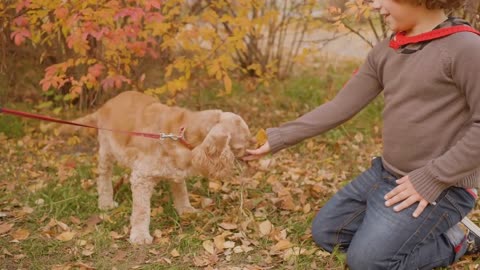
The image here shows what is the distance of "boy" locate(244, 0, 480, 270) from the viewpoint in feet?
9.66

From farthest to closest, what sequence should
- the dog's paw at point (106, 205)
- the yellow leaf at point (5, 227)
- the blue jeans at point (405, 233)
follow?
the dog's paw at point (106, 205) → the yellow leaf at point (5, 227) → the blue jeans at point (405, 233)

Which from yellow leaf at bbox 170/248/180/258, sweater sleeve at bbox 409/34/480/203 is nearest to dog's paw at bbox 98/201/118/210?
yellow leaf at bbox 170/248/180/258

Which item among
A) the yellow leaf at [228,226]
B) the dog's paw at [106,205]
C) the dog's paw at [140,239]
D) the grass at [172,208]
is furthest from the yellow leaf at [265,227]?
the dog's paw at [106,205]

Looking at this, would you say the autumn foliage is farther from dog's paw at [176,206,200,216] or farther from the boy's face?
the boy's face

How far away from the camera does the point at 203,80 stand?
260 inches

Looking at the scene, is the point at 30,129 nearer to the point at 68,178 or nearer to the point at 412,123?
the point at 68,178

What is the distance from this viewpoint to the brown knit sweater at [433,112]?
2.91 m

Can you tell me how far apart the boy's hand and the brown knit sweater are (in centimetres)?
4

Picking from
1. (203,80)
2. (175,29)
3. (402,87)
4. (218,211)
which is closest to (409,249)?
(402,87)

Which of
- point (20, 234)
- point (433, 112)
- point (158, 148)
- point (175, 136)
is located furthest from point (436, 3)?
point (20, 234)

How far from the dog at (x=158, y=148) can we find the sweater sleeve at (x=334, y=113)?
0.22 metres

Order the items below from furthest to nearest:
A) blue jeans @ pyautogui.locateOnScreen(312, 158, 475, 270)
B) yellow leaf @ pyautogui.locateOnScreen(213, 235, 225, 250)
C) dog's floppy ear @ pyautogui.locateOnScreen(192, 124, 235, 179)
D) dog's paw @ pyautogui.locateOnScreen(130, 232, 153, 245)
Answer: dog's paw @ pyautogui.locateOnScreen(130, 232, 153, 245) → yellow leaf @ pyautogui.locateOnScreen(213, 235, 225, 250) → dog's floppy ear @ pyautogui.locateOnScreen(192, 124, 235, 179) → blue jeans @ pyautogui.locateOnScreen(312, 158, 475, 270)

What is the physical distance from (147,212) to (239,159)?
28.7 inches

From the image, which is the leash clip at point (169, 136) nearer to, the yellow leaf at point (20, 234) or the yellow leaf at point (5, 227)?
the yellow leaf at point (20, 234)
